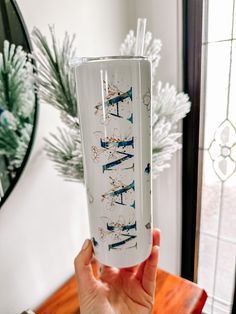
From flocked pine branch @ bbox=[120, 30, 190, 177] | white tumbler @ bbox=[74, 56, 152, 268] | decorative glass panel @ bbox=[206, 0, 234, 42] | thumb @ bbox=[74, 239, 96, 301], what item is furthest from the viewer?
decorative glass panel @ bbox=[206, 0, 234, 42]

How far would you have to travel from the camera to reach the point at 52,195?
75 cm

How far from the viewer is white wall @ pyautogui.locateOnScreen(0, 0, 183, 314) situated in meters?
0.66

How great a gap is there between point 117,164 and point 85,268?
270 millimetres

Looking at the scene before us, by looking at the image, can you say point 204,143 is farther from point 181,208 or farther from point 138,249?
point 138,249

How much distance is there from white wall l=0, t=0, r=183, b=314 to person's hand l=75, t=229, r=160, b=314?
→ 9.1 inches

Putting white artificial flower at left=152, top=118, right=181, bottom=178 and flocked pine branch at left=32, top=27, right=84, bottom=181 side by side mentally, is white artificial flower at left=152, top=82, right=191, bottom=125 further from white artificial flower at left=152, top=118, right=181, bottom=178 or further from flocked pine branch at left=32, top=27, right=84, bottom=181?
flocked pine branch at left=32, top=27, right=84, bottom=181

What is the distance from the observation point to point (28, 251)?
0.71m

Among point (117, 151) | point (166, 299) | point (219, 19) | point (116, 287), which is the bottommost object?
point (166, 299)

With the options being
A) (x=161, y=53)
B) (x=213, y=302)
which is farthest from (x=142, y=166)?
(x=213, y=302)

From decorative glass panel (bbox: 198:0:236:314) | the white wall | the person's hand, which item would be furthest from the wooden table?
decorative glass panel (bbox: 198:0:236:314)

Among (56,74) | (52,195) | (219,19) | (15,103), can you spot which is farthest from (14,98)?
(219,19)

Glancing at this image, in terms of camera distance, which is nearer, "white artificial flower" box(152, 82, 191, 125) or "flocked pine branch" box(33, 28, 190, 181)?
"flocked pine branch" box(33, 28, 190, 181)

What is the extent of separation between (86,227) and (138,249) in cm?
47

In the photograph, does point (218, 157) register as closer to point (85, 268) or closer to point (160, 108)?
point (160, 108)
